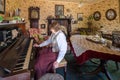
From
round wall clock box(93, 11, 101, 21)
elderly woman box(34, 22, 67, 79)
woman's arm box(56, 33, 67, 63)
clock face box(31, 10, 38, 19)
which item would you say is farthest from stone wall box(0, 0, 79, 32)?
woman's arm box(56, 33, 67, 63)

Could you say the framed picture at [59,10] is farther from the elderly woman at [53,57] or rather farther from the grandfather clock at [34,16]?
the elderly woman at [53,57]

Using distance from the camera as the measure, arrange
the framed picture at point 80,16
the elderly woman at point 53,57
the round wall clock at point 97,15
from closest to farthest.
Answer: the elderly woman at point 53,57, the round wall clock at point 97,15, the framed picture at point 80,16

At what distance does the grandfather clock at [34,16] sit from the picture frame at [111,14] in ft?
13.8

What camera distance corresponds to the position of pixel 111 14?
793 centimetres

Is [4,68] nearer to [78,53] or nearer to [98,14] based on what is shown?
[78,53]

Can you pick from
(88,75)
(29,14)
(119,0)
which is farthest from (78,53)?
(119,0)

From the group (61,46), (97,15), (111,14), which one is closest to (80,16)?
(97,15)

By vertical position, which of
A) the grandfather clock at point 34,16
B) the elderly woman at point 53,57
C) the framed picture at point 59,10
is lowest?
the elderly woman at point 53,57

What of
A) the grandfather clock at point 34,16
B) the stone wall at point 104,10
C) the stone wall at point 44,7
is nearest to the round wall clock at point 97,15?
the stone wall at point 104,10

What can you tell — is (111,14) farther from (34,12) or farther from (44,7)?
(34,12)

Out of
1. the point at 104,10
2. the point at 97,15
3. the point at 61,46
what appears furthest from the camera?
the point at 97,15

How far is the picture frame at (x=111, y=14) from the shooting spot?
774 cm

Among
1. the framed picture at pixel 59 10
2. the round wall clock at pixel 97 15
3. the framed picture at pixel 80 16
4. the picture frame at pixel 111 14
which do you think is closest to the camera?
the picture frame at pixel 111 14

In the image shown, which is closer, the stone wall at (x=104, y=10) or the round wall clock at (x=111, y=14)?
the stone wall at (x=104, y=10)
